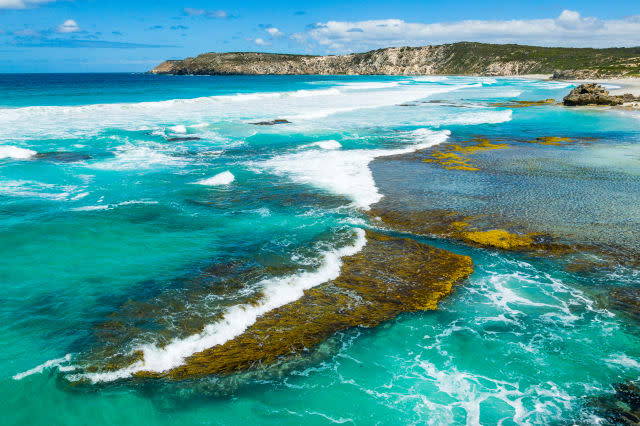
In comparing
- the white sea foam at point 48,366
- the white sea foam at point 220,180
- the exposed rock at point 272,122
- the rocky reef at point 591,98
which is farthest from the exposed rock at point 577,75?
the white sea foam at point 48,366

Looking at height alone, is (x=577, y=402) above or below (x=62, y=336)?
below

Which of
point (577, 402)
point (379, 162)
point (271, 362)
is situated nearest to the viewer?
point (577, 402)

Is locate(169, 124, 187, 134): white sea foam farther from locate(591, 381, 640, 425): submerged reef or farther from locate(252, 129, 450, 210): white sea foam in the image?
locate(591, 381, 640, 425): submerged reef

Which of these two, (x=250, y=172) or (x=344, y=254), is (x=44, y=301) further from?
(x=250, y=172)

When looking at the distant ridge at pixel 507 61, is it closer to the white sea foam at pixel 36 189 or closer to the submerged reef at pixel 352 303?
the submerged reef at pixel 352 303

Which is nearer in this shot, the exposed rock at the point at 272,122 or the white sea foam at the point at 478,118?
the exposed rock at the point at 272,122

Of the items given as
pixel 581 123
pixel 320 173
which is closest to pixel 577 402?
pixel 320 173

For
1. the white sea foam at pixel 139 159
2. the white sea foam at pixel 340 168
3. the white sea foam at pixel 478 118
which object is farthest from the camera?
the white sea foam at pixel 478 118
